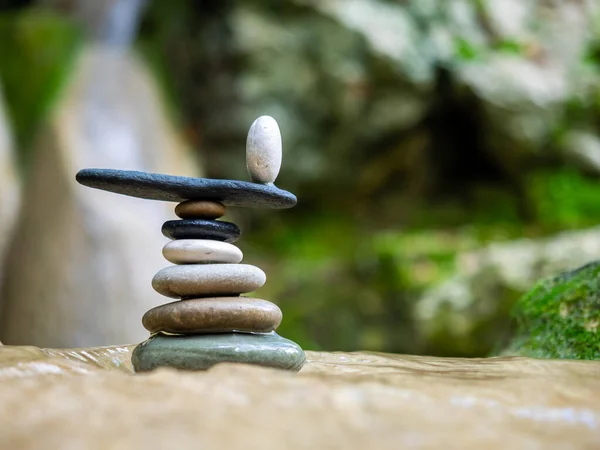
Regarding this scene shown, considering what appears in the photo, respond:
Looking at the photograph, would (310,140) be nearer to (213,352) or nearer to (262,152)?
(262,152)

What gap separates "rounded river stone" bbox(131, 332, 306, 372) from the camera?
176 cm

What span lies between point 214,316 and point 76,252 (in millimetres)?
4636

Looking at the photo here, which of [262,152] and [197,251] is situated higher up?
[262,152]

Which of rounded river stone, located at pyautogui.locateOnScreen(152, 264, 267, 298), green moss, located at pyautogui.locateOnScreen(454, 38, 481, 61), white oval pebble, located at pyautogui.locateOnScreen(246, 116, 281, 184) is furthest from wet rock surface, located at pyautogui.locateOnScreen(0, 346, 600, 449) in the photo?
green moss, located at pyautogui.locateOnScreen(454, 38, 481, 61)

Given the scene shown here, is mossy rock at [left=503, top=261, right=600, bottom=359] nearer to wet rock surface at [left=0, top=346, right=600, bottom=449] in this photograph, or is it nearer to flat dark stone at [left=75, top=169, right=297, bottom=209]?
wet rock surface at [left=0, top=346, right=600, bottom=449]

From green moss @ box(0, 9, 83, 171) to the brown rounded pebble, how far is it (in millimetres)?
5242

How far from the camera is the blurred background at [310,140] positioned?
6.07m

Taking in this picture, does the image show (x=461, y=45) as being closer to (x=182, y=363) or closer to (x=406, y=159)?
(x=406, y=159)

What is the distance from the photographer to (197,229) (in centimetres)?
202

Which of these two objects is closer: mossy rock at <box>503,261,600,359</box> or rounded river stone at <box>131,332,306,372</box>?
rounded river stone at <box>131,332,306,372</box>

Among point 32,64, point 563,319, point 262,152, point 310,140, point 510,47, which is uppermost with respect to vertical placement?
point 510,47

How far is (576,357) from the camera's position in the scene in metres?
2.24

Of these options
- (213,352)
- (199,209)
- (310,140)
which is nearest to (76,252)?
(310,140)

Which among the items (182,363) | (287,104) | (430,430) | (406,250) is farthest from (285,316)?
(430,430)
